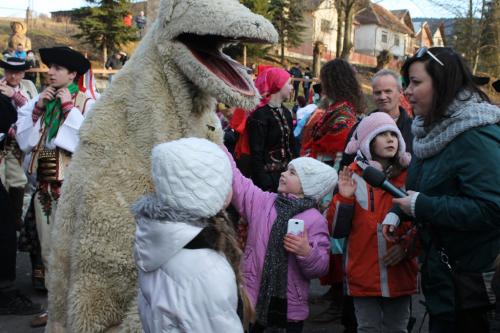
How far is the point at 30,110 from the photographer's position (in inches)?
166

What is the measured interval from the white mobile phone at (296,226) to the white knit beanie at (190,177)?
1.09 meters

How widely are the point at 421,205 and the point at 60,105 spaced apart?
274cm

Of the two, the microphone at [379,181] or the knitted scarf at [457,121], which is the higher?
the knitted scarf at [457,121]

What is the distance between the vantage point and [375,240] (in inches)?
131

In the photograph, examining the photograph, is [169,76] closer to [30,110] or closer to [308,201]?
[308,201]

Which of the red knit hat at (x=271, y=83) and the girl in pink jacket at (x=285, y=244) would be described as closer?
the girl in pink jacket at (x=285, y=244)

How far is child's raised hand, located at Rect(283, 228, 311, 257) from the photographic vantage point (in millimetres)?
3072

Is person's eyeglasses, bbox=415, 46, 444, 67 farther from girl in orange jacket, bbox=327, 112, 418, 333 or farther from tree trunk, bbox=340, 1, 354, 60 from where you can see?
tree trunk, bbox=340, 1, 354, 60

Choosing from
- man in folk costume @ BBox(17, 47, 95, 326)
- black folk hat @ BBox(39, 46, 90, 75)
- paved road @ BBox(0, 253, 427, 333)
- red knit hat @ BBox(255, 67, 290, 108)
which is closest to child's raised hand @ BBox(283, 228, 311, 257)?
paved road @ BBox(0, 253, 427, 333)

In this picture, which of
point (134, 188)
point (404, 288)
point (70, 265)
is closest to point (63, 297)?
point (70, 265)

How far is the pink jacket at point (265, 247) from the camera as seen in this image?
10.5 feet

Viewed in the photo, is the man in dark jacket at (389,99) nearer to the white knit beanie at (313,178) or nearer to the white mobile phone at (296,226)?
the white knit beanie at (313,178)

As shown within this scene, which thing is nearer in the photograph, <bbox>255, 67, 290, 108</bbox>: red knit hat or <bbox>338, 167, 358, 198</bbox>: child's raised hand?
<bbox>338, 167, 358, 198</bbox>: child's raised hand

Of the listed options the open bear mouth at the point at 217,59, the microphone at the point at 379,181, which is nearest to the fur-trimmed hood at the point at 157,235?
the open bear mouth at the point at 217,59
